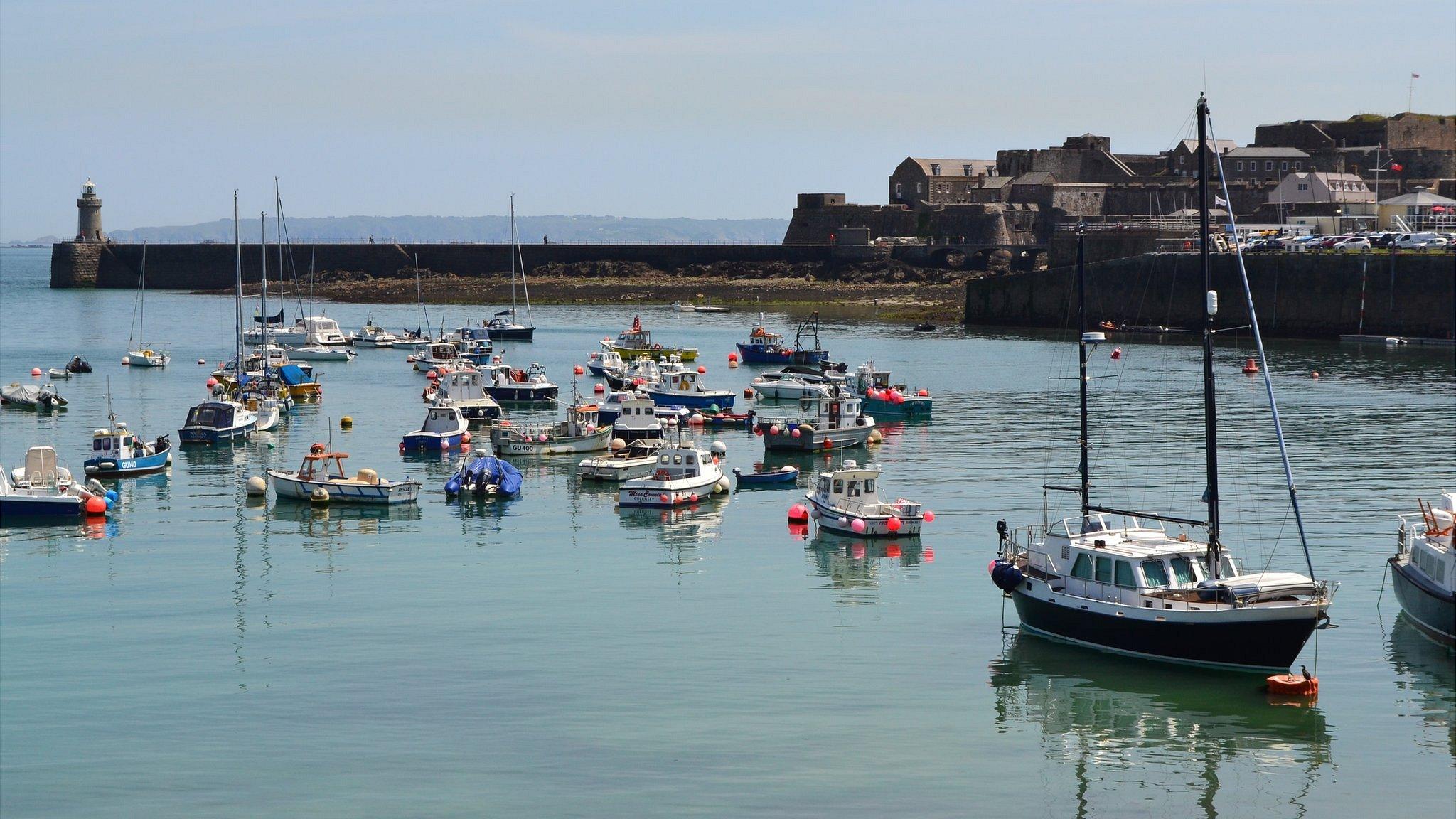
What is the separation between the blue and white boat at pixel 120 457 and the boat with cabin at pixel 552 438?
10633mm

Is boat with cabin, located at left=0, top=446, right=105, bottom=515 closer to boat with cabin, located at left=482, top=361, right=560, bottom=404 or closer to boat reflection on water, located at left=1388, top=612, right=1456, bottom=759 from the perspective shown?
boat with cabin, located at left=482, top=361, right=560, bottom=404

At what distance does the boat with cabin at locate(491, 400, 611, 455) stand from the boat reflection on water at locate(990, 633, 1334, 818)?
27.4 metres

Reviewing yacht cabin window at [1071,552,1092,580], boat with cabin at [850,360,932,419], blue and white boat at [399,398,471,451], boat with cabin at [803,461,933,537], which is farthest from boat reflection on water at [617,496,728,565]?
boat with cabin at [850,360,932,419]

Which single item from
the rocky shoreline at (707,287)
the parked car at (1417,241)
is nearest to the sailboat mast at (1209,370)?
the parked car at (1417,241)

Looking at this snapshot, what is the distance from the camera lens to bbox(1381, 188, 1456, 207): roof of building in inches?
4899

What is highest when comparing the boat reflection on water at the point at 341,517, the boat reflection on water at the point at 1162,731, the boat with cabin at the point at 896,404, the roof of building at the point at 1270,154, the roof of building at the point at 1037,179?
the roof of building at the point at 1270,154

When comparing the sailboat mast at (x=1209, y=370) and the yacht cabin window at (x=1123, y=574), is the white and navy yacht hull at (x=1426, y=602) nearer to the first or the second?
the sailboat mast at (x=1209, y=370)

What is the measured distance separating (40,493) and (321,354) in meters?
54.7

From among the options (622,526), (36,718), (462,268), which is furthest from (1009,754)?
(462,268)

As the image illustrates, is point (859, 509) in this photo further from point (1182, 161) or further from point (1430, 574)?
point (1182, 161)

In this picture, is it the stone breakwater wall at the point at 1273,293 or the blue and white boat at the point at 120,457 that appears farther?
the stone breakwater wall at the point at 1273,293

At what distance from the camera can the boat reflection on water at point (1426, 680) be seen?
2477 centimetres

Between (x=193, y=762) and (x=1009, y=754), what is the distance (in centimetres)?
1173

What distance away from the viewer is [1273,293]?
101m
